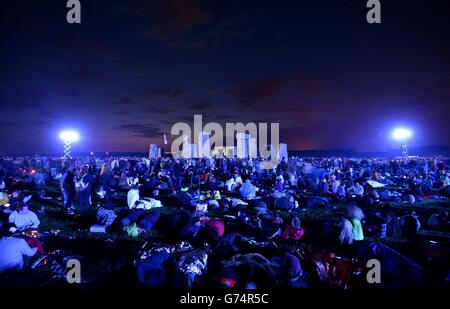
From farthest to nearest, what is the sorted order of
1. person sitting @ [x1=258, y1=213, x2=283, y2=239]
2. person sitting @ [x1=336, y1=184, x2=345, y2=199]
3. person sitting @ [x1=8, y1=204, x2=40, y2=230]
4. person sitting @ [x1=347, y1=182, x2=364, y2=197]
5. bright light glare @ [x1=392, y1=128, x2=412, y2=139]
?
bright light glare @ [x1=392, y1=128, x2=412, y2=139], person sitting @ [x1=347, y1=182, x2=364, y2=197], person sitting @ [x1=336, y1=184, x2=345, y2=199], person sitting @ [x1=258, y1=213, x2=283, y2=239], person sitting @ [x1=8, y1=204, x2=40, y2=230]

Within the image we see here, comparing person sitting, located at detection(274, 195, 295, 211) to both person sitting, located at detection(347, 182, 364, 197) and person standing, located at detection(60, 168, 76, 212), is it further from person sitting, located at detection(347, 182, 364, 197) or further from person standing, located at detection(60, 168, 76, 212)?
person standing, located at detection(60, 168, 76, 212)

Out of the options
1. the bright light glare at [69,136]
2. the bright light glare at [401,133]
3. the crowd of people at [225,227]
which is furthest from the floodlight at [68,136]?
the bright light glare at [401,133]

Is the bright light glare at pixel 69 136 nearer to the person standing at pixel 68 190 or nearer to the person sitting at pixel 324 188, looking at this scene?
the person standing at pixel 68 190

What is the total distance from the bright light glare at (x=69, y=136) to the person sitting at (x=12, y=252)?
28339 millimetres

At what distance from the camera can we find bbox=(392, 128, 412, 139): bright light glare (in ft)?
122

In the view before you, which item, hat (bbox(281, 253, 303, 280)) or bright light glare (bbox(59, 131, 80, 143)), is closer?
hat (bbox(281, 253, 303, 280))

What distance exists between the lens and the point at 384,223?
7520 millimetres

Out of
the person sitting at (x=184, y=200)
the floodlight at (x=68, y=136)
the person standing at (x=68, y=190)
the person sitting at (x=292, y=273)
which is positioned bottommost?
the person sitting at (x=292, y=273)

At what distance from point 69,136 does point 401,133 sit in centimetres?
4727

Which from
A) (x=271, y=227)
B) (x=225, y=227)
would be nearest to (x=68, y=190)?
(x=225, y=227)

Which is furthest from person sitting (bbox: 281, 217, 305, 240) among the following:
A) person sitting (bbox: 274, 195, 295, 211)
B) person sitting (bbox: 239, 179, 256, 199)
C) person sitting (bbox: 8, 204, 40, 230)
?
person sitting (bbox: 8, 204, 40, 230)

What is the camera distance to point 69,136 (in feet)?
96.1

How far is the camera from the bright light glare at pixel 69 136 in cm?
2897

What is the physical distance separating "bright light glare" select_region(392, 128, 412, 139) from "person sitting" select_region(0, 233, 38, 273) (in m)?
45.4
